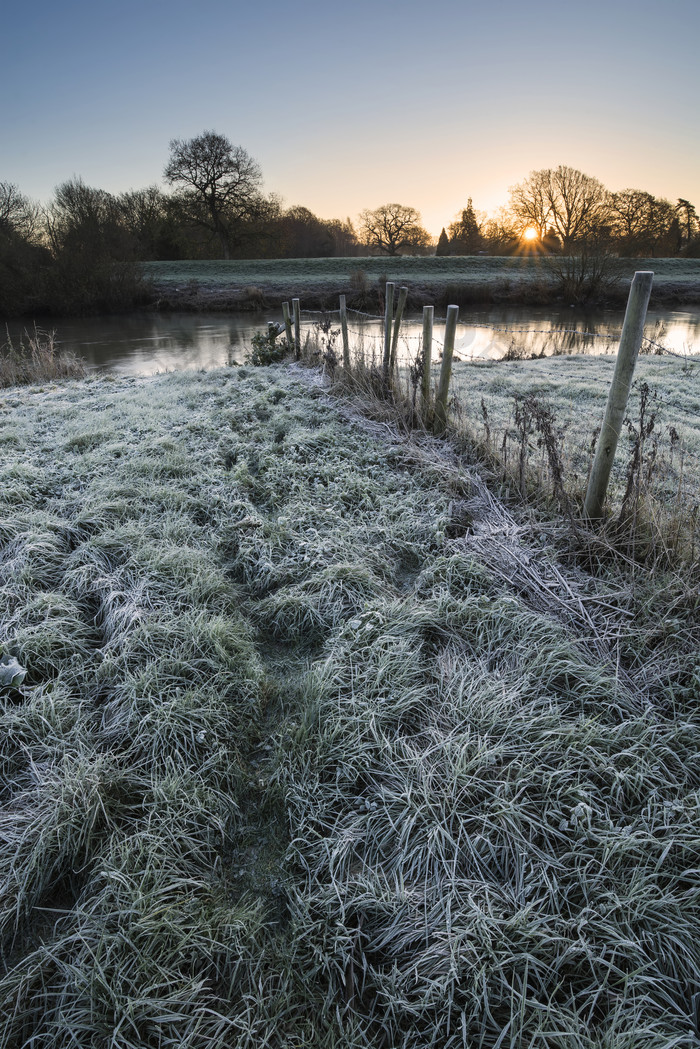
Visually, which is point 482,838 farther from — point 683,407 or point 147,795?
point 683,407

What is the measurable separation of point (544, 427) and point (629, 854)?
263 centimetres

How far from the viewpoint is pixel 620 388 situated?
10.3 feet

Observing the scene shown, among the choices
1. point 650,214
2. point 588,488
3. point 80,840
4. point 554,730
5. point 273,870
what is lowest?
point 273,870

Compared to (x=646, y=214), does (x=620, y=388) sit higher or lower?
lower

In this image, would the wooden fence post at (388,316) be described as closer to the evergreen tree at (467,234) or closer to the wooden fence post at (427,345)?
the wooden fence post at (427,345)

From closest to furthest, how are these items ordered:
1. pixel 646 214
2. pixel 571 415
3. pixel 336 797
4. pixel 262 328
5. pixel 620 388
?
pixel 336 797
pixel 620 388
pixel 571 415
pixel 262 328
pixel 646 214

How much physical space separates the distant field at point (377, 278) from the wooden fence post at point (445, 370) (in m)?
21.9

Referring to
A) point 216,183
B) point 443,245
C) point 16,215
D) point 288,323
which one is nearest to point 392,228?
point 443,245

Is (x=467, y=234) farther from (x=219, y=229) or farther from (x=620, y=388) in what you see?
(x=620, y=388)

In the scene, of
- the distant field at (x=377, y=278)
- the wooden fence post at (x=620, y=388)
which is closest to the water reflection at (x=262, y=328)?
the distant field at (x=377, y=278)

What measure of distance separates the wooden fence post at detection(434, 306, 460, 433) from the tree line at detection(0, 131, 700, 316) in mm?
21803

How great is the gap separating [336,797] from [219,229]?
1827 inches

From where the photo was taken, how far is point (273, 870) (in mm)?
1871

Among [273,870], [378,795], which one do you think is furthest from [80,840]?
[378,795]
